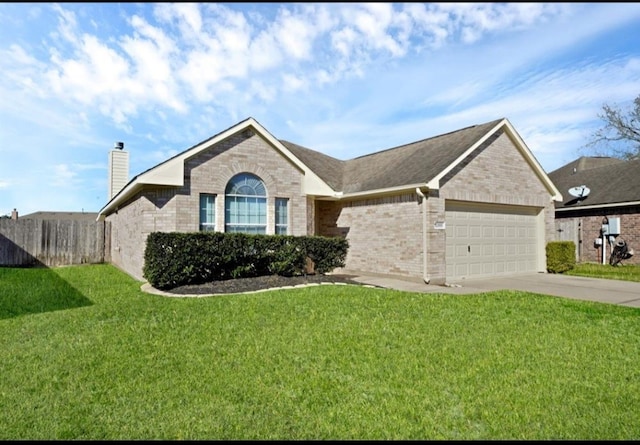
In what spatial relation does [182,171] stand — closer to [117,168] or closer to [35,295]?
[35,295]

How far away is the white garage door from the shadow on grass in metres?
10.4

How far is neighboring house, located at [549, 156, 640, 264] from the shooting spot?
57.5ft

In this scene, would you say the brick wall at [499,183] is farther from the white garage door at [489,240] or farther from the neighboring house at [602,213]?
the neighboring house at [602,213]

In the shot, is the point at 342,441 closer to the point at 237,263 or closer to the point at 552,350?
the point at 552,350

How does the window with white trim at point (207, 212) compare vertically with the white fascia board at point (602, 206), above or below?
below

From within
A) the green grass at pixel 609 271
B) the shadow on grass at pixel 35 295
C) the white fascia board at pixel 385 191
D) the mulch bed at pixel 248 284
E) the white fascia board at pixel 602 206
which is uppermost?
the white fascia board at pixel 385 191

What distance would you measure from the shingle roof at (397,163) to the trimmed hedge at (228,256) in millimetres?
3149

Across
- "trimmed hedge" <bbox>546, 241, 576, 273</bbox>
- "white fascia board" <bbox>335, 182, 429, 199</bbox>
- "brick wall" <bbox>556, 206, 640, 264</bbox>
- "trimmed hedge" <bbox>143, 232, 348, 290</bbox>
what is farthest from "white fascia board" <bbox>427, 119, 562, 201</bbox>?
"brick wall" <bbox>556, 206, 640, 264</bbox>

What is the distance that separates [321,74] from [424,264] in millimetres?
6367

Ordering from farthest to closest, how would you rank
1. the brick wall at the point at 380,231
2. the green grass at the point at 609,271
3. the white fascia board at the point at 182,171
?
the green grass at the point at 609,271 < the brick wall at the point at 380,231 < the white fascia board at the point at 182,171

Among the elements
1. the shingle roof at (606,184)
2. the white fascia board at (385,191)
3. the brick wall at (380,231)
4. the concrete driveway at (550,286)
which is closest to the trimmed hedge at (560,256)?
the concrete driveway at (550,286)

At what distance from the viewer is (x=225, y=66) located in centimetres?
1037

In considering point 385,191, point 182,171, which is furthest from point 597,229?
point 182,171

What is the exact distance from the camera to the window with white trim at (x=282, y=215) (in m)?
13.5
